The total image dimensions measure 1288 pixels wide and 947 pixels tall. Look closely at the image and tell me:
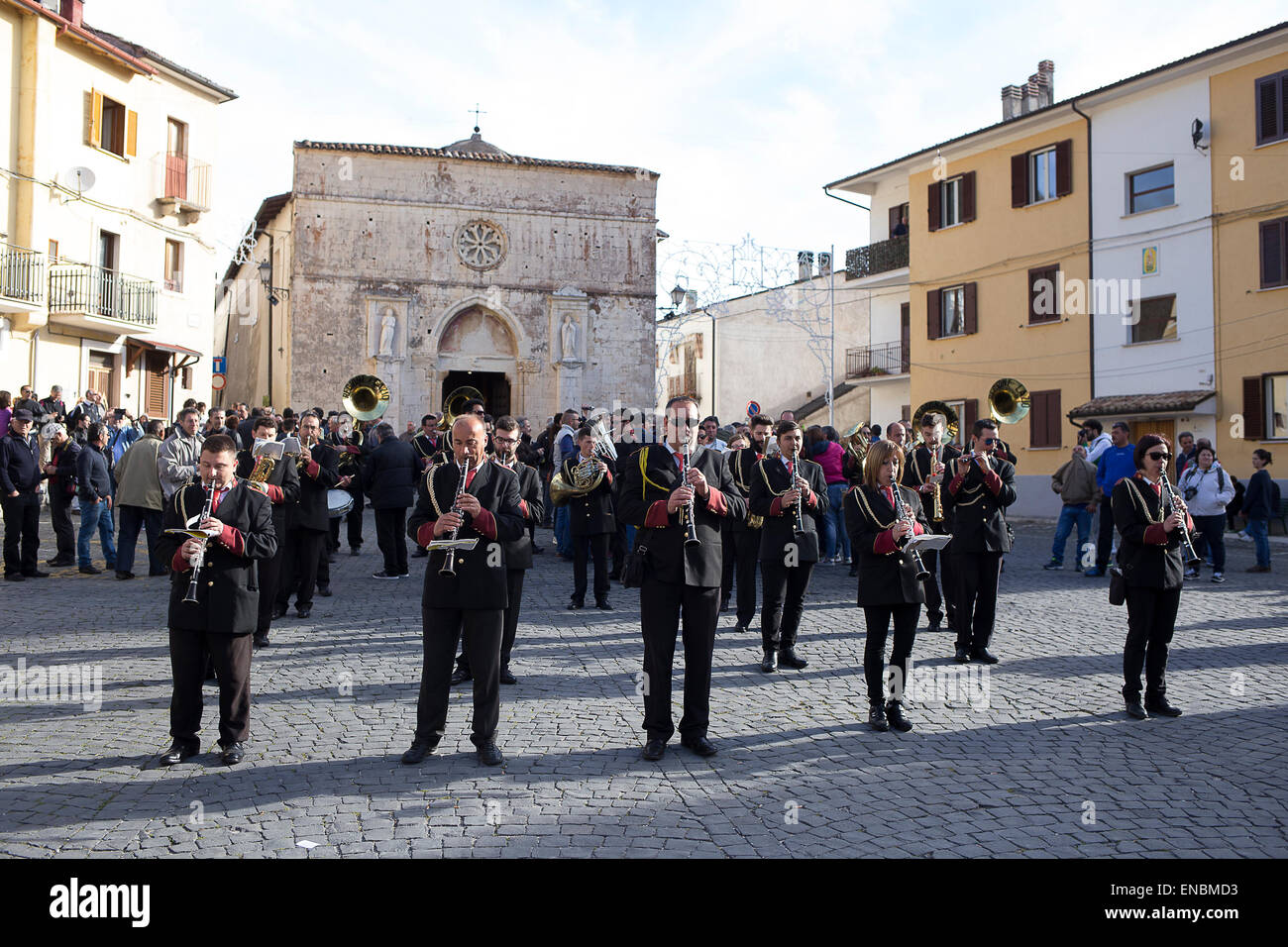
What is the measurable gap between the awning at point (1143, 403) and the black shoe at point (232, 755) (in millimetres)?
24018

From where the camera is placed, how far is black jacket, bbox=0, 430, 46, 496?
12.9 metres

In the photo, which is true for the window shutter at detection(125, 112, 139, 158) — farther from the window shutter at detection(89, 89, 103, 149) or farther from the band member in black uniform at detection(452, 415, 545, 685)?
the band member in black uniform at detection(452, 415, 545, 685)

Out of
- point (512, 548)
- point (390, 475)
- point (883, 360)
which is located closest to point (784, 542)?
point (512, 548)

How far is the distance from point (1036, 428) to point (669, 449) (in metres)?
24.9

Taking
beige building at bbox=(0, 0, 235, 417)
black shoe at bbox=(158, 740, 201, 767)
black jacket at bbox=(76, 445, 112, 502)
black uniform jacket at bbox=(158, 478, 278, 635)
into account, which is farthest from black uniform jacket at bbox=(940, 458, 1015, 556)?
beige building at bbox=(0, 0, 235, 417)

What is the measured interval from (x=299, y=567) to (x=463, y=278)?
26852mm

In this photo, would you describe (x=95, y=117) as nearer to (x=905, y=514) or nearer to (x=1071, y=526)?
(x=1071, y=526)

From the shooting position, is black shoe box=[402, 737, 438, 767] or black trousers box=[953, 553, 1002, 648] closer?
black shoe box=[402, 737, 438, 767]

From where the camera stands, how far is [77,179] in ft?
86.8

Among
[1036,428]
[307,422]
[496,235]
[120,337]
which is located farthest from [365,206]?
[307,422]

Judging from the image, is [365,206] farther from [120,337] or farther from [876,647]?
[876,647]

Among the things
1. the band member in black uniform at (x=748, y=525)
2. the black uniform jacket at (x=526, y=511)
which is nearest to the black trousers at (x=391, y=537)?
the band member in black uniform at (x=748, y=525)

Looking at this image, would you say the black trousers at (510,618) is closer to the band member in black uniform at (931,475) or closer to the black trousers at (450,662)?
the black trousers at (450,662)

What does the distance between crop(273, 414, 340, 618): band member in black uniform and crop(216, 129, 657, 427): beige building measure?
2505 centimetres
